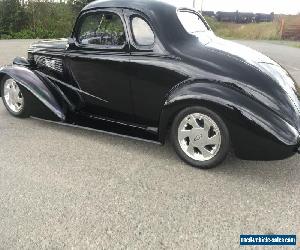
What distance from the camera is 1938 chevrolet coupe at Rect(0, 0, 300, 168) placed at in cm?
379

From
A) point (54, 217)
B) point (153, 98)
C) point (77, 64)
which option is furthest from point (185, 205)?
point (77, 64)

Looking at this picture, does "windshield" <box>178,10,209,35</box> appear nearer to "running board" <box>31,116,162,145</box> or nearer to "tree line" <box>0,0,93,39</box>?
"running board" <box>31,116,162,145</box>

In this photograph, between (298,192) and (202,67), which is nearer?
(298,192)

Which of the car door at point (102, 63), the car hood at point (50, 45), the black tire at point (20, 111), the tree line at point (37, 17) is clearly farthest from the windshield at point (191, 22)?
the tree line at point (37, 17)

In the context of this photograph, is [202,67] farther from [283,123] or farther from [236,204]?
[236,204]

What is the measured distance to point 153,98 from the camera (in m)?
4.40

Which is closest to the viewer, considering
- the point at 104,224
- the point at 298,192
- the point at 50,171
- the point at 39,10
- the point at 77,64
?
the point at 104,224

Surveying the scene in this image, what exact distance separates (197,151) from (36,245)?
6.66 feet

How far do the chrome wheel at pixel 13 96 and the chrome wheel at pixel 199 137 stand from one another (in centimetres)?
273

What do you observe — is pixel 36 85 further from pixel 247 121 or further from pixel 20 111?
pixel 247 121

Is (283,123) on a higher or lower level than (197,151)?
higher

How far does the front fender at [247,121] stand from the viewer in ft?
12.0

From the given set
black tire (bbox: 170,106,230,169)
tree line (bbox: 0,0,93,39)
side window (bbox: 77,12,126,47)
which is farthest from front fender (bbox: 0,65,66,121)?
tree line (bbox: 0,0,93,39)

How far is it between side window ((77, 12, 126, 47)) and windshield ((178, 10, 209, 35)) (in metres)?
0.78
